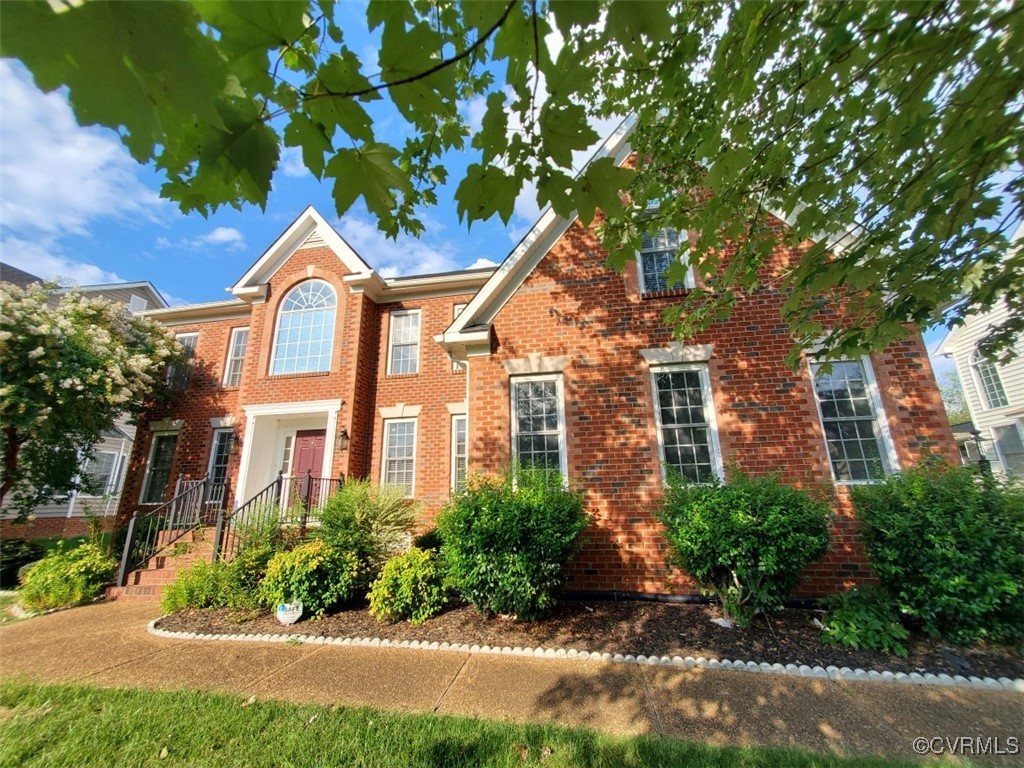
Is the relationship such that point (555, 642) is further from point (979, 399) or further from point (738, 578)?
point (979, 399)

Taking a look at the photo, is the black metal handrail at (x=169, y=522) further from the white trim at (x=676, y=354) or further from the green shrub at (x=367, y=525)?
the white trim at (x=676, y=354)

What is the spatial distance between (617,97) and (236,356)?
1321 centimetres

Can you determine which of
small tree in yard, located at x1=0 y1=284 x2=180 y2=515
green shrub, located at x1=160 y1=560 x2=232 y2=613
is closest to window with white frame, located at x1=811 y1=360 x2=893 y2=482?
green shrub, located at x1=160 y1=560 x2=232 y2=613

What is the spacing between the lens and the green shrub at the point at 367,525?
7.03m

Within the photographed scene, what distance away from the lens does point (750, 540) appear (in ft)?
15.9

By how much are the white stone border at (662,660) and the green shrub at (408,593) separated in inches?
22.9

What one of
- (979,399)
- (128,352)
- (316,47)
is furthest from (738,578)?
(979,399)

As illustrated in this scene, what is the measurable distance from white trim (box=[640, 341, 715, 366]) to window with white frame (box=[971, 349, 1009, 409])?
14766 mm

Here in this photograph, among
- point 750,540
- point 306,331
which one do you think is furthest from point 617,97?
point 306,331

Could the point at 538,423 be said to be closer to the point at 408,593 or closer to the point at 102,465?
the point at 408,593

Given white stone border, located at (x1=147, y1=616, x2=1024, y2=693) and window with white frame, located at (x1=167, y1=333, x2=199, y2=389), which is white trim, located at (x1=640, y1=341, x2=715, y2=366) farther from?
window with white frame, located at (x1=167, y1=333, x2=199, y2=389)

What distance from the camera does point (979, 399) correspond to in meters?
15.4

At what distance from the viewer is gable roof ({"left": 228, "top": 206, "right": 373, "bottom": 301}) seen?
1227cm

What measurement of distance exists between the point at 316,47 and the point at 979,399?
22826mm
